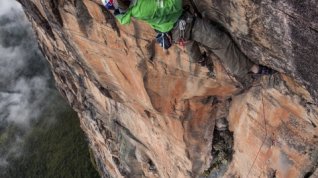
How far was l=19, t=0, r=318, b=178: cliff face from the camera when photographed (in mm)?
7023

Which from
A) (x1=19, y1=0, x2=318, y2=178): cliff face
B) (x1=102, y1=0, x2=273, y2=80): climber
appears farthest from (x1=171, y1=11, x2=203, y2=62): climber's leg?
(x1=19, y1=0, x2=318, y2=178): cliff face

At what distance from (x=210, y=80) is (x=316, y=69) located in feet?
10.3

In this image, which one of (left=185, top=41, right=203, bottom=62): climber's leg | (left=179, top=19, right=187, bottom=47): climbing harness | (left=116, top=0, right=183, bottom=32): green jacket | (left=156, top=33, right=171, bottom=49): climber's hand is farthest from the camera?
(left=185, top=41, right=203, bottom=62): climber's leg

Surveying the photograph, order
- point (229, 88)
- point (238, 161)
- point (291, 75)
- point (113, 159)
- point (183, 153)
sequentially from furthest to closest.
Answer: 1. point (113, 159)
2. point (183, 153)
3. point (238, 161)
4. point (229, 88)
5. point (291, 75)

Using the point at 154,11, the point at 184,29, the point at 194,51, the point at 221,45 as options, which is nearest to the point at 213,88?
the point at 194,51

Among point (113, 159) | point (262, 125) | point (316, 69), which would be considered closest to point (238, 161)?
point (262, 125)

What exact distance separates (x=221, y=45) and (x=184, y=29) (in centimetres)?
71

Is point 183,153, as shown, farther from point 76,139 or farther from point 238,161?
point 76,139

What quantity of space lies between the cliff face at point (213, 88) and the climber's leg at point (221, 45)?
19 centimetres

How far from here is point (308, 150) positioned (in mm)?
9102

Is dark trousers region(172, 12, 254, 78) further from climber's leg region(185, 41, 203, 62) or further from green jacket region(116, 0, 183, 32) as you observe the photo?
green jacket region(116, 0, 183, 32)

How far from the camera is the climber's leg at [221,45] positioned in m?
7.90

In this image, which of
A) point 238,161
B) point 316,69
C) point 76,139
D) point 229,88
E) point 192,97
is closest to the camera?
point 316,69

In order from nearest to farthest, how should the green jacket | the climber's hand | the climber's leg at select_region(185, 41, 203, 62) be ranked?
the green jacket < the climber's hand < the climber's leg at select_region(185, 41, 203, 62)
